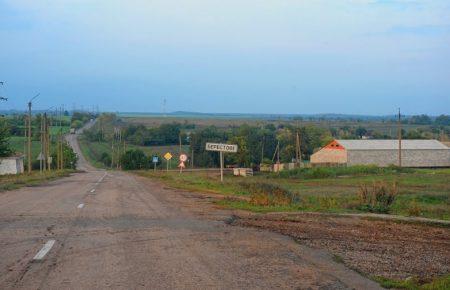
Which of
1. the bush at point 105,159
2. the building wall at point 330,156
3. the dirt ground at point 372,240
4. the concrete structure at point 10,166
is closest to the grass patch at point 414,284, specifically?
the dirt ground at point 372,240

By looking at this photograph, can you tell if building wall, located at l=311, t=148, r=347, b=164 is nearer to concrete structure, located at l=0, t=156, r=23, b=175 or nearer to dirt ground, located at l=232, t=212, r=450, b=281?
concrete structure, located at l=0, t=156, r=23, b=175

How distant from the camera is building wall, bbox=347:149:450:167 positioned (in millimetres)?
92812

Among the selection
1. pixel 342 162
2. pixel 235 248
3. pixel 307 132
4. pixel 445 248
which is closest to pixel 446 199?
pixel 445 248

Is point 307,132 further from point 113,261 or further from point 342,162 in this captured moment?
point 113,261

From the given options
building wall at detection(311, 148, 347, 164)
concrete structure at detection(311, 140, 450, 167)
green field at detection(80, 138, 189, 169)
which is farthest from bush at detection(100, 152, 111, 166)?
concrete structure at detection(311, 140, 450, 167)

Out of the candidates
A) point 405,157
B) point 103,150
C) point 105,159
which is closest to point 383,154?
point 405,157

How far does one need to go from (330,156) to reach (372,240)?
84.4 m

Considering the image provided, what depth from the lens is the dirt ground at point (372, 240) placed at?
33.2ft

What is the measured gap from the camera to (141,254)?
11.0 meters

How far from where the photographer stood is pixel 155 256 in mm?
10836

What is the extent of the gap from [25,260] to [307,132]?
394 ft

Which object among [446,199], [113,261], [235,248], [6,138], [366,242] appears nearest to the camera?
[113,261]

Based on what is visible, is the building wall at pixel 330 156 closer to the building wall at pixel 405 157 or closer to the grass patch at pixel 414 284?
the building wall at pixel 405 157

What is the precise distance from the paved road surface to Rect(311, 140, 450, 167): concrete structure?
77.7 meters
